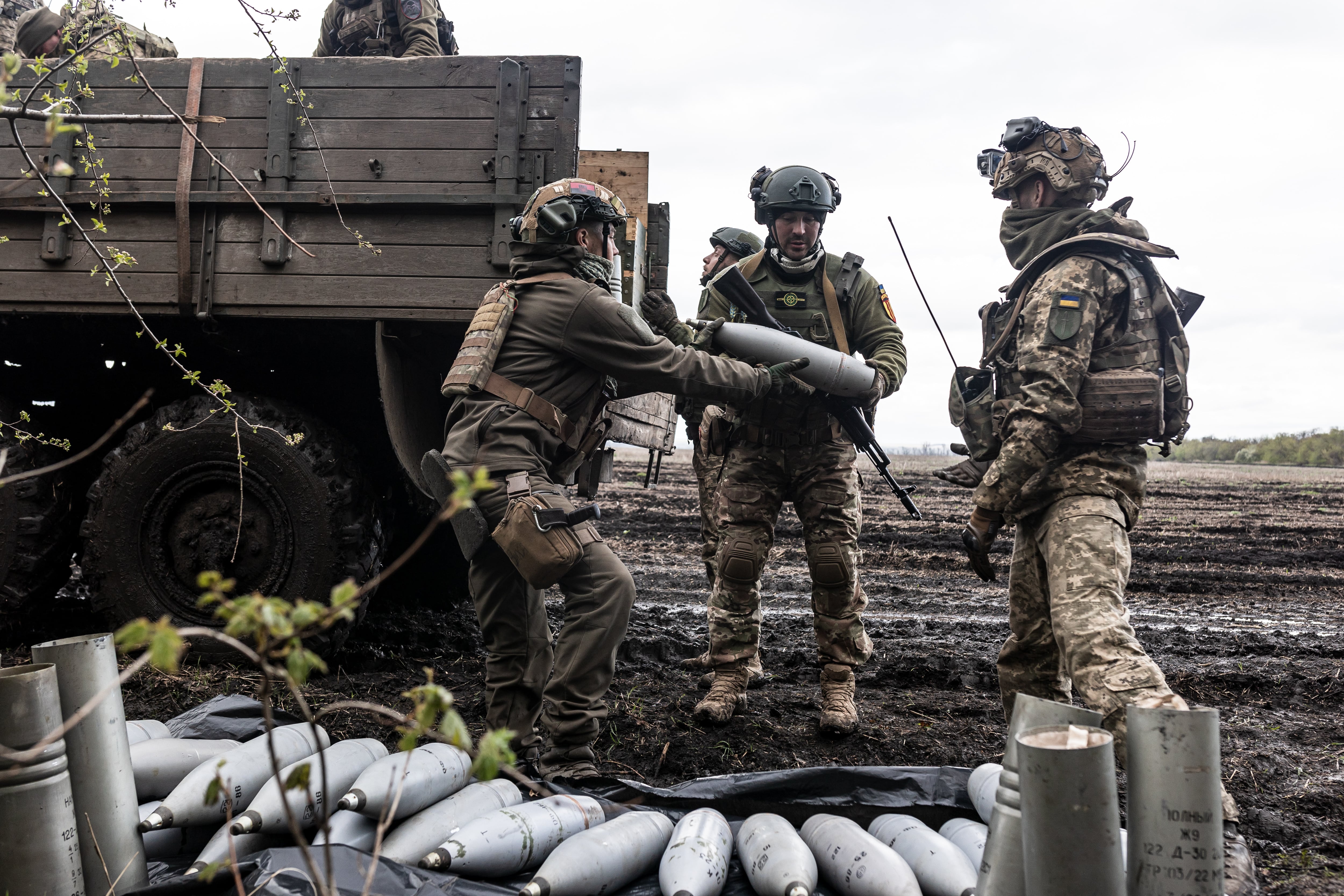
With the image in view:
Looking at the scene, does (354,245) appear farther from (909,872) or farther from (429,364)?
(909,872)

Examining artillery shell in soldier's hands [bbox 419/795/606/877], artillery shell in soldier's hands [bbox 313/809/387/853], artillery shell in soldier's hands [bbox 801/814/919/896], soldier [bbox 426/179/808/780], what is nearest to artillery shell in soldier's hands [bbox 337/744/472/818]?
artillery shell in soldier's hands [bbox 313/809/387/853]

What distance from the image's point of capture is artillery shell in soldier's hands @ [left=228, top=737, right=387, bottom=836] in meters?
2.54

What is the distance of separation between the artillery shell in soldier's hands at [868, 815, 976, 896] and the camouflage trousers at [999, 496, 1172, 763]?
69 centimetres

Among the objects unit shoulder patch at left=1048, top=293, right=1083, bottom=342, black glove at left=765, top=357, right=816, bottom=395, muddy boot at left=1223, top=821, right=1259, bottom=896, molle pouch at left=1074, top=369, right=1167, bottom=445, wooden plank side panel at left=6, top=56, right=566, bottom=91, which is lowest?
muddy boot at left=1223, top=821, right=1259, bottom=896

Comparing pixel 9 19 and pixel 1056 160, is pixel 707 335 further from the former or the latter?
pixel 9 19

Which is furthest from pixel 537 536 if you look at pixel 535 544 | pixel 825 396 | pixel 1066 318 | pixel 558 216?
pixel 1066 318

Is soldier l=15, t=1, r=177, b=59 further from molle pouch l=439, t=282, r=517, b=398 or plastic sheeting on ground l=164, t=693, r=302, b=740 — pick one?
plastic sheeting on ground l=164, t=693, r=302, b=740

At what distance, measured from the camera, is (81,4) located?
9.11 feet

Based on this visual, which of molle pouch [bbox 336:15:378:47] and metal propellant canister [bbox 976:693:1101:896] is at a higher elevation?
molle pouch [bbox 336:15:378:47]

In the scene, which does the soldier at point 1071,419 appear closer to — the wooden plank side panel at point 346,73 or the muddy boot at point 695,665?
the muddy boot at point 695,665

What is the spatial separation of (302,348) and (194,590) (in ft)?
4.35

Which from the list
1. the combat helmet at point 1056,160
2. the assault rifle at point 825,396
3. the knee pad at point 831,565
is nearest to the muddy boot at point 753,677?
the knee pad at point 831,565

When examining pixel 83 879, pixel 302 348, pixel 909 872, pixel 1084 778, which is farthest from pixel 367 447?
pixel 1084 778

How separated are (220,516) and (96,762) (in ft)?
8.00
